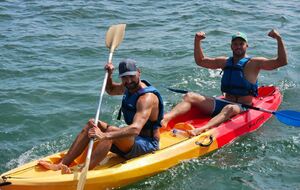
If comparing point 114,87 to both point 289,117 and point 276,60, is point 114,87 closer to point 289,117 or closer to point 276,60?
point 276,60

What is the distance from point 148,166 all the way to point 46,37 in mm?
7357

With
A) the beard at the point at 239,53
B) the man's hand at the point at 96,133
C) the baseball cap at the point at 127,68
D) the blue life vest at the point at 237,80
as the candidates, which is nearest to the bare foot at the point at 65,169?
the man's hand at the point at 96,133

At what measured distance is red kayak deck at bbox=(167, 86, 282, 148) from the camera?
703cm

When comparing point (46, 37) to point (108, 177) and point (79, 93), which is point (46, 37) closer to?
point (79, 93)

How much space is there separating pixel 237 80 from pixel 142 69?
3.11m

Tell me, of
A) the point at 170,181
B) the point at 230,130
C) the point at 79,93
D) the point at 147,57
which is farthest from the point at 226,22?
the point at 170,181

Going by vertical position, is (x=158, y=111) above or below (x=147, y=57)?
above

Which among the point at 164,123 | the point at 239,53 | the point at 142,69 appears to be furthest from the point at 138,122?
the point at 142,69

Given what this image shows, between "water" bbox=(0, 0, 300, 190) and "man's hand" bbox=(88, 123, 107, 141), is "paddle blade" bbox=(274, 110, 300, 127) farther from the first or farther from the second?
"man's hand" bbox=(88, 123, 107, 141)

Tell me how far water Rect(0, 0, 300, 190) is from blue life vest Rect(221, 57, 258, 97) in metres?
0.68

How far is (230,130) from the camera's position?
7.12 m

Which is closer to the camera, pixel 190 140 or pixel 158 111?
pixel 158 111

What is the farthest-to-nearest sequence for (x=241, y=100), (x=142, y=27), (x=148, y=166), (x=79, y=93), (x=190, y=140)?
1. (x=142, y=27)
2. (x=79, y=93)
3. (x=241, y=100)
4. (x=190, y=140)
5. (x=148, y=166)

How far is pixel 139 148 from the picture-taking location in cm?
594
